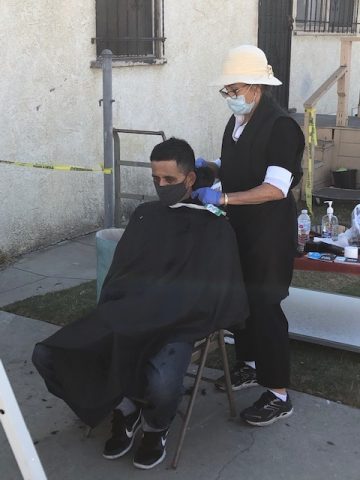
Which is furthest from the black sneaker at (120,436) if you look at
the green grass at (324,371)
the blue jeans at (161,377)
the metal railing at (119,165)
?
the metal railing at (119,165)

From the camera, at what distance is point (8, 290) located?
5.09m

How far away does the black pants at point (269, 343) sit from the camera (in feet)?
10.4

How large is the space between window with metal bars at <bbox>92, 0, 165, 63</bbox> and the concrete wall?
0.12 meters

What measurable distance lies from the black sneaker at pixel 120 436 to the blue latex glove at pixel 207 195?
3.32 ft

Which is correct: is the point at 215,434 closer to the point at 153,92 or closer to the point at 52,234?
the point at 52,234

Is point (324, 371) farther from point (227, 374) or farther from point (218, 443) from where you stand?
point (218, 443)

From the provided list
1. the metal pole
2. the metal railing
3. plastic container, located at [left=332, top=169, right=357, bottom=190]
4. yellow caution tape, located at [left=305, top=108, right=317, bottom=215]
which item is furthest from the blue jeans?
plastic container, located at [left=332, top=169, right=357, bottom=190]

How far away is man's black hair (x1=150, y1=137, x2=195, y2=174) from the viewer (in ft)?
9.78

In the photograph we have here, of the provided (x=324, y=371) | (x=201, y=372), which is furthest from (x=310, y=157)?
(x=201, y=372)

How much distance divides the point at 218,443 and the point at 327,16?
9.19m

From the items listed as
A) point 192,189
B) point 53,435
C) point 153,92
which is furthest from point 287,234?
point 153,92

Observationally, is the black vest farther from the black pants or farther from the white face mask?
the black pants

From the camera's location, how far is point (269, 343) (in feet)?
10.4

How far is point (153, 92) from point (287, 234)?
4.37 metres
